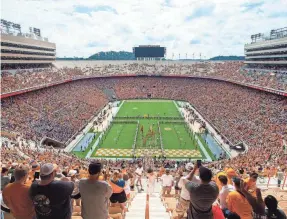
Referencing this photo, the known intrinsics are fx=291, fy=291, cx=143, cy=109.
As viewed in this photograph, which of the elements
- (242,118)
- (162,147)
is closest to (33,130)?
(162,147)

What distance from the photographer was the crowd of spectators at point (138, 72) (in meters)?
48.3

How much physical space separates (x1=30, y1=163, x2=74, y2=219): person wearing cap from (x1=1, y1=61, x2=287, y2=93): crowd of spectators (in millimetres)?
39743

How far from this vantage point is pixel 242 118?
139 feet

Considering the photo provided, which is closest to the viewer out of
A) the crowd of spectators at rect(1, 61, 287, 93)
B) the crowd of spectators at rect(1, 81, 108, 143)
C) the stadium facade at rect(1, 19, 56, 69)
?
the crowd of spectators at rect(1, 81, 108, 143)

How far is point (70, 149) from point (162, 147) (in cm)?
1123

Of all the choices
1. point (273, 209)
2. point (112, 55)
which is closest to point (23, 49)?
point (273, 209)

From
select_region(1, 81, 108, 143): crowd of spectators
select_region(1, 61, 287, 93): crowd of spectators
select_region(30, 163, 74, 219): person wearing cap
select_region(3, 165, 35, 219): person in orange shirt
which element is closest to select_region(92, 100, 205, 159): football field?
select_region(1, 81, 108, 143): crowd of spectators

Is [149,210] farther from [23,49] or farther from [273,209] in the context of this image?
[23,49]

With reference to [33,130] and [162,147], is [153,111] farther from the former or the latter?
[33,130]

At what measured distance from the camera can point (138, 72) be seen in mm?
86250

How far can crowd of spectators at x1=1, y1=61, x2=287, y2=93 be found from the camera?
159ft

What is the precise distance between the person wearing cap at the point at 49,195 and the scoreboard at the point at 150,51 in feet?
327

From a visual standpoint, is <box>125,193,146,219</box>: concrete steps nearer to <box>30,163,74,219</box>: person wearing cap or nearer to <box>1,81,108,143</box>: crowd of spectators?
<box>30,163,74,219</box>: person wearing cap

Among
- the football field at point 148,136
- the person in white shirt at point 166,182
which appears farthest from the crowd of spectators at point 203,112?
the person in white shirt at point 166,182
